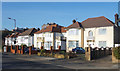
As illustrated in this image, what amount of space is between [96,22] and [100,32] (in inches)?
134

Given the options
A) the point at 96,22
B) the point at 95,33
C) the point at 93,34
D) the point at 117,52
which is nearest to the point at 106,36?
the point at 95,33

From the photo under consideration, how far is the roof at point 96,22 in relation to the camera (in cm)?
3602

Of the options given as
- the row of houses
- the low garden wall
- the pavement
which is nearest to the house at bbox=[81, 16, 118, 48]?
the row of houses

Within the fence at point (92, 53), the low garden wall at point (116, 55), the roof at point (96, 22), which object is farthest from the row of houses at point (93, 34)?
the low garden wall at point (116, 55)

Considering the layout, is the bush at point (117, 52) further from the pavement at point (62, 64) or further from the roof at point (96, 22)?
the roof at point (96, 22)

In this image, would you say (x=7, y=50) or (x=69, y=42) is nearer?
(x=69, y=42)

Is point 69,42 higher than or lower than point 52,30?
lower

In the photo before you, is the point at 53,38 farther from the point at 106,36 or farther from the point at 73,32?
the point at 106,36

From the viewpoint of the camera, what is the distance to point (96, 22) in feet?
127

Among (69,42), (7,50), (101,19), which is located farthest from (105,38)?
(7,50)

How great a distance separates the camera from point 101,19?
127ft

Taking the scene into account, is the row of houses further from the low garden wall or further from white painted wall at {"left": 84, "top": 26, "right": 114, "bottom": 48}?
the low garden wall

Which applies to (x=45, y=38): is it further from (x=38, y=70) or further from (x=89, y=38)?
(x=38, y=70)

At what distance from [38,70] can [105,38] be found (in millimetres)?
25582
